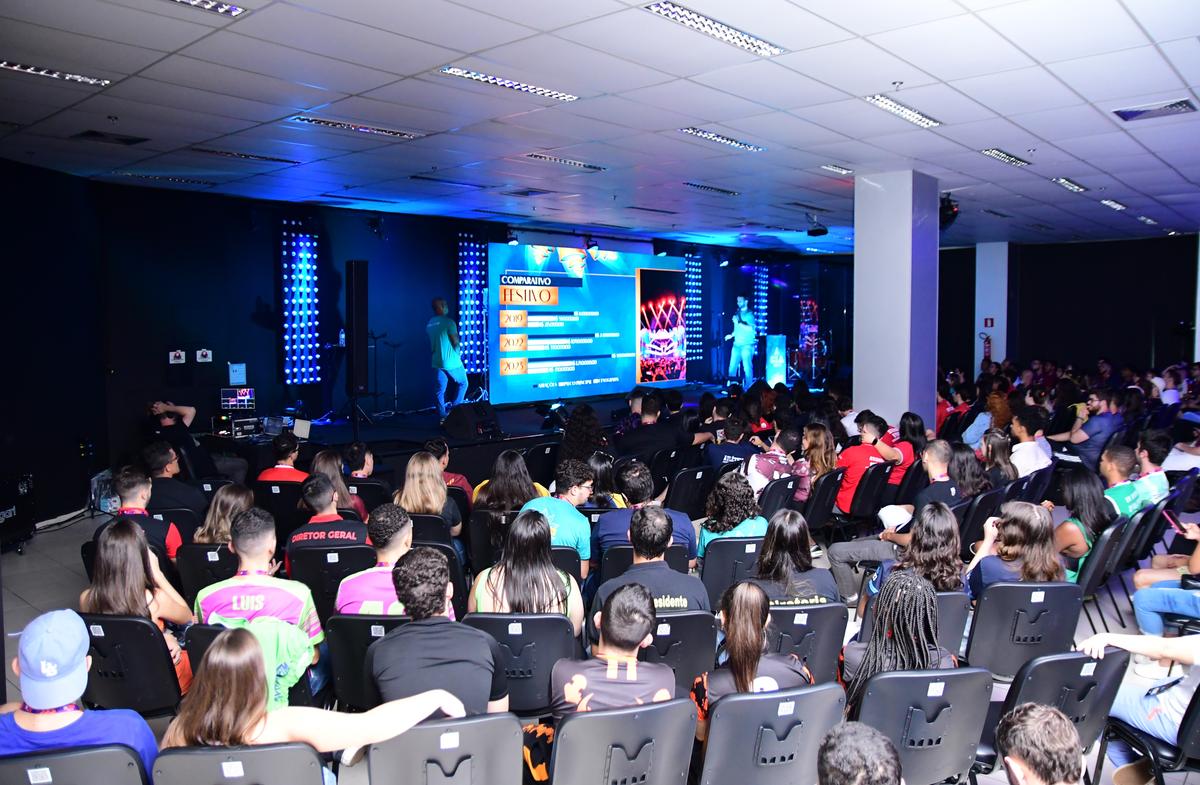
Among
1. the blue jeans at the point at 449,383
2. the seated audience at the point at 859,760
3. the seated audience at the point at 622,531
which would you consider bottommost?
the seated audience at the point at 622,531

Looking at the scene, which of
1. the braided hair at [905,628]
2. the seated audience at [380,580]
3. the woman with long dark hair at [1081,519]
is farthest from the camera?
the woman with long dark hair at [1081,519]

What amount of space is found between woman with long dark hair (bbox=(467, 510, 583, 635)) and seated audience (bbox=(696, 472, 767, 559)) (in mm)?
1313

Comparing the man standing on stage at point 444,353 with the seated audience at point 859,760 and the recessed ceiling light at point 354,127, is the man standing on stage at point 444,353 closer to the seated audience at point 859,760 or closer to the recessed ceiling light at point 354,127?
the recessed ceiling light at point 354,127

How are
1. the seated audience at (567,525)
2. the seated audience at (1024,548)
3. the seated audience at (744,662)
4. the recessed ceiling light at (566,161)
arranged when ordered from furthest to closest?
1. the recessed ceiling light at (566,161)
2. the seated audience at (567,525)
3. the seated audience at (1024,548)
4. the seated audience at (744,662)

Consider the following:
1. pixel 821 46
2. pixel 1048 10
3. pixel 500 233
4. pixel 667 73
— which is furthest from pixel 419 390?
pixel 1048 10

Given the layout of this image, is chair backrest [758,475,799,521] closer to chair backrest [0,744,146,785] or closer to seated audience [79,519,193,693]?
seated audience [79,519,193,693]

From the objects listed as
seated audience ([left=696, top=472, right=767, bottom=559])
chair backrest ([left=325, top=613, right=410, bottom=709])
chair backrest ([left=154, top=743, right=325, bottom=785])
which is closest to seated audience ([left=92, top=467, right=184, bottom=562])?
chair backrest ([left=325, top=613, right=410, bottom=709])

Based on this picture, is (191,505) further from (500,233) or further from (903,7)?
(500,233)

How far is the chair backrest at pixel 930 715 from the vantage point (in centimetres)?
283

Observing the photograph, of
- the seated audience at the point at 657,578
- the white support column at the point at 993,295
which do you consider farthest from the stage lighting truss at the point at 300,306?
the white support column at the point at 993,295

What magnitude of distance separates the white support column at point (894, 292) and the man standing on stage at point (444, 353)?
264 inches

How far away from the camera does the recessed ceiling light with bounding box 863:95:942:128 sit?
6634mm

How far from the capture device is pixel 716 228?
16859mm

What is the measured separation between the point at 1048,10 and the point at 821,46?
4.07 feet
